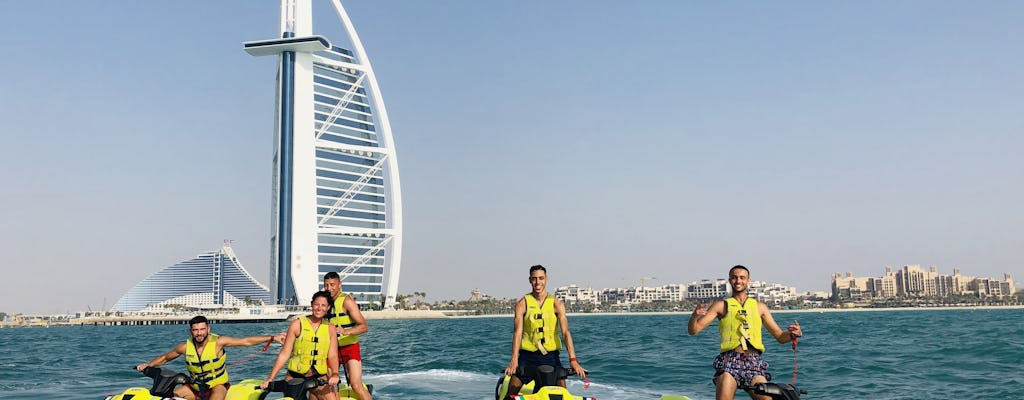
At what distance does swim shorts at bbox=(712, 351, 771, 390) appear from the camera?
912cm

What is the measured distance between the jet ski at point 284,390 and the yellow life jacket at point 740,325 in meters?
4.68

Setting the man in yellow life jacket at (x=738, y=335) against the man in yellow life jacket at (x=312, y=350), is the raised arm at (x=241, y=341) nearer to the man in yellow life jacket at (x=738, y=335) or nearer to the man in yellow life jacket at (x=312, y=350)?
the man in yellow life jacket at (x=312, y=350)

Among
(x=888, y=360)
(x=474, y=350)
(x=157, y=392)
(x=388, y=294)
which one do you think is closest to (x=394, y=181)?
(x=388, y=294)

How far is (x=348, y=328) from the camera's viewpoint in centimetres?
1121

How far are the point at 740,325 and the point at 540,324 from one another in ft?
8.02

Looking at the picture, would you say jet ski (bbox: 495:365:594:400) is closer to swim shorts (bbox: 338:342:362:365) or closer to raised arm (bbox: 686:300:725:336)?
raised arm (bbox: 686:300:725:336)

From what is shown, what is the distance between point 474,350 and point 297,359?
1174 inches

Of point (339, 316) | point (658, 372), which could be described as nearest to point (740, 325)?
point (339, 316)

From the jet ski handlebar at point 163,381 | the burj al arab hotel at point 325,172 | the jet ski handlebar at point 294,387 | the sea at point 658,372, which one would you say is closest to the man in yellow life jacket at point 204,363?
the jet ski handlebar at point 163,381

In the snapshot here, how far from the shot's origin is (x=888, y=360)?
28.9m

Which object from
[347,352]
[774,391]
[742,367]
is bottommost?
[774,391]

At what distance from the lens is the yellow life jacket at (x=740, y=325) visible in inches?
360

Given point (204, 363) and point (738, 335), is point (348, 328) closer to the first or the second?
point (204, 363)

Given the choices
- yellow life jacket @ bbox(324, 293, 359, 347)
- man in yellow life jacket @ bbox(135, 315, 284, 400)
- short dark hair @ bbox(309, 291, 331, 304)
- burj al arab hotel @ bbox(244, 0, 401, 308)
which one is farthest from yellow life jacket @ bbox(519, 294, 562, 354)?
burj al arab hotel @ bbox(244, 0, 401, 308)
